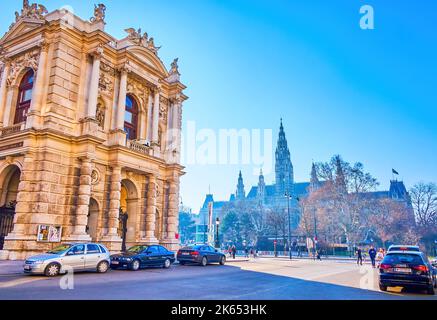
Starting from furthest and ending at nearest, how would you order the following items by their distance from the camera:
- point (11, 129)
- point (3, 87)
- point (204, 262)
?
point (3, 87) → point (11, 129) → point (204, 262)

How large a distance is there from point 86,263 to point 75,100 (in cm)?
1240

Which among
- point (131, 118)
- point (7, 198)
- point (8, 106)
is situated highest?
point (131, 118)

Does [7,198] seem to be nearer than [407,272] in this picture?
No

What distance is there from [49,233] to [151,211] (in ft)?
25.8

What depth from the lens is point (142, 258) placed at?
56.4 feet

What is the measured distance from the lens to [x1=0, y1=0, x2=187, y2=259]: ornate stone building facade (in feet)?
64.8

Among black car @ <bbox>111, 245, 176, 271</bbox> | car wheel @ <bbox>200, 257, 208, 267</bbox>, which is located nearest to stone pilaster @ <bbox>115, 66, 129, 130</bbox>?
black car @ <bbox>111, 245, 176, 271</bbox>

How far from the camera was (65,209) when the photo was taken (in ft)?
66.9

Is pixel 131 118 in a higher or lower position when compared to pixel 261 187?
lower

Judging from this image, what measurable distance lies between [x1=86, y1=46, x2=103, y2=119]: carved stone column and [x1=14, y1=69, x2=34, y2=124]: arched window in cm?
473

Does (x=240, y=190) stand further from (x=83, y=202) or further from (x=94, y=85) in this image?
(x=83, y=202)

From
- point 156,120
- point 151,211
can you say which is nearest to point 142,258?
point 151,211

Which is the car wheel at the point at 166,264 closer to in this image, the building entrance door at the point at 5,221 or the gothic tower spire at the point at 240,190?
the building entrance door at the point at 5,221

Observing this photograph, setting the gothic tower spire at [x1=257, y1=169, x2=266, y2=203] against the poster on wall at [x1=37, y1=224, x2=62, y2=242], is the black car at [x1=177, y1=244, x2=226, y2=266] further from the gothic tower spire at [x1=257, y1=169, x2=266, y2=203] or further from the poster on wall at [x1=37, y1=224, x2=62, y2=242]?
the gothic tower spire at [x1=257, y1=169, x2=266, y2=203]
